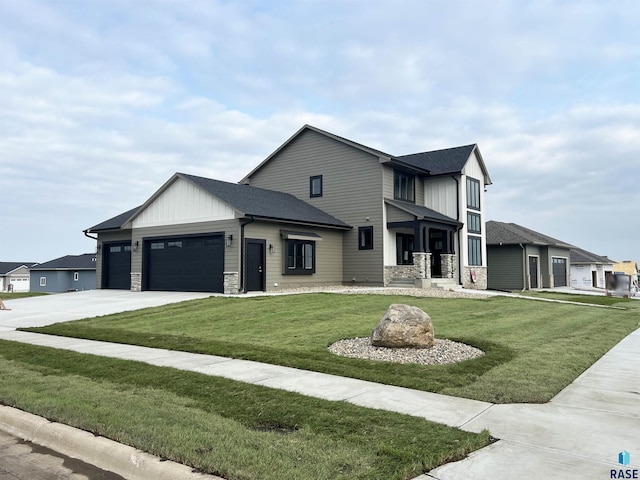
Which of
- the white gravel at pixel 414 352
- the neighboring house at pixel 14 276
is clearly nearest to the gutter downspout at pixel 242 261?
the white gravel at pixel 414 352

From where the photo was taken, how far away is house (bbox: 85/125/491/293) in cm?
2127

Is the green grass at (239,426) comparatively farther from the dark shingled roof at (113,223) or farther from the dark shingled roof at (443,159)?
the dark shingled roof at (443,159)

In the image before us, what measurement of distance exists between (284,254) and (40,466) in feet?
58.9

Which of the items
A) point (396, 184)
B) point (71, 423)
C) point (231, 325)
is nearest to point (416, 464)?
point (71, 423)

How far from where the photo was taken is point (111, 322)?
43.9 feet

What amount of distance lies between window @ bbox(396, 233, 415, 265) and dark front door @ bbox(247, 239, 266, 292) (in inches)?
306

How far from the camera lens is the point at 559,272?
125 ft

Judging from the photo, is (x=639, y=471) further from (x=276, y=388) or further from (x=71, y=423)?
(x=71, y=423)

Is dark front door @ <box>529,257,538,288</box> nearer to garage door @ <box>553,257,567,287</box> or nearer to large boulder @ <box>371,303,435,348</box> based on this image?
garage door @ <box>553,257,567,287</box>

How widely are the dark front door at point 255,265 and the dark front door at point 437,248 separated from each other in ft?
34.9

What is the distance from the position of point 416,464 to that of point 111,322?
1163 centimetres

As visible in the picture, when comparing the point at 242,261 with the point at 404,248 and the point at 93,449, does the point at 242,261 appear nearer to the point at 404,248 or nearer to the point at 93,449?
the point at 404,248

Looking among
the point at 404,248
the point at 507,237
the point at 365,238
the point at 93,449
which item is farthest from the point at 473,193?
the point at 93,449

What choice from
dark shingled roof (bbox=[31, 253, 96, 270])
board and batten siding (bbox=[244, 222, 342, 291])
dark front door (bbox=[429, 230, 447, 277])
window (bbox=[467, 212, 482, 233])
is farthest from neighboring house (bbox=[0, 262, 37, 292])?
window (bbox=[467, 212, 482, 233])
